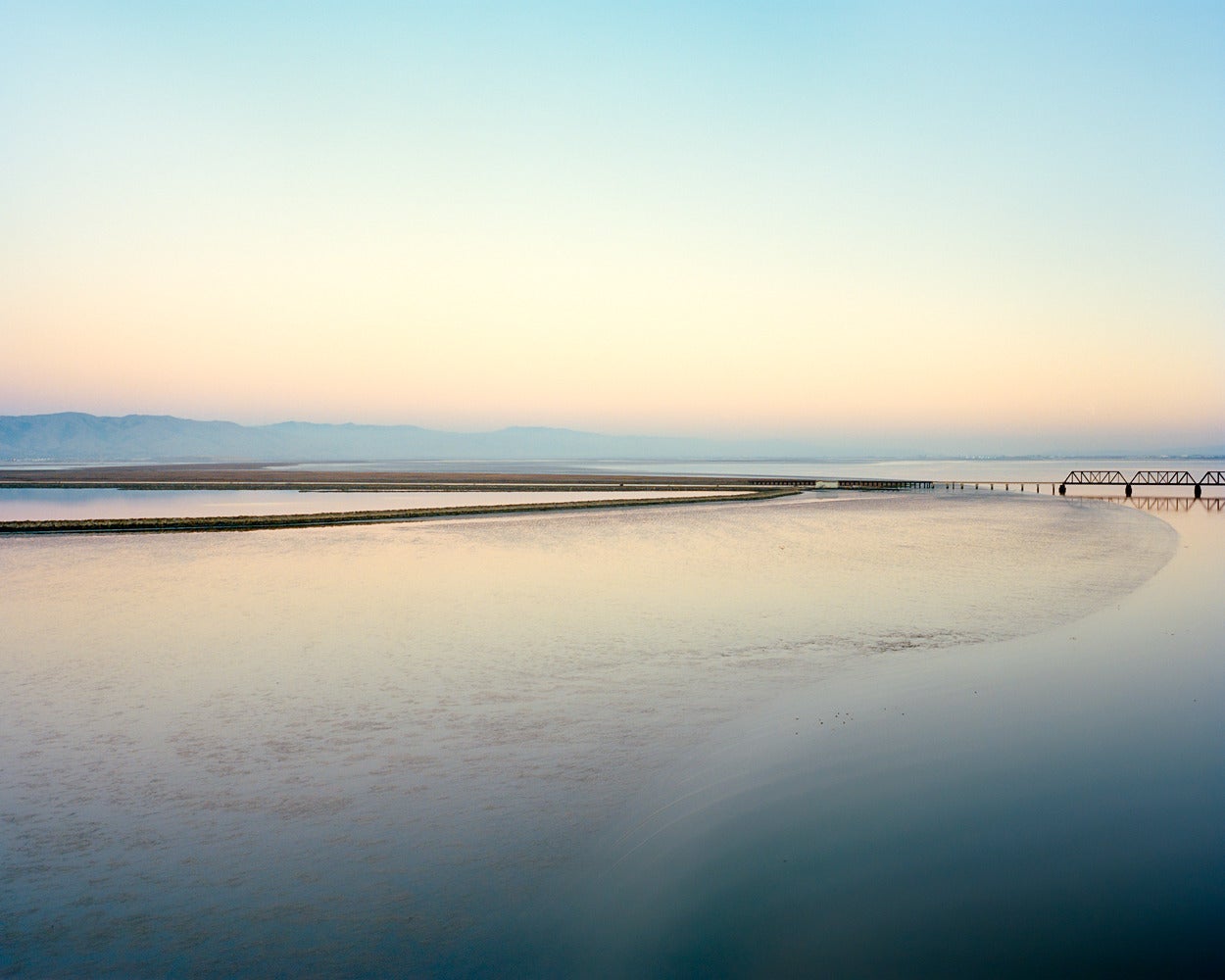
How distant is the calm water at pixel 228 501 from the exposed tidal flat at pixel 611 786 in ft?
91.7

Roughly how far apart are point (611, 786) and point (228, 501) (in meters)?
52.5

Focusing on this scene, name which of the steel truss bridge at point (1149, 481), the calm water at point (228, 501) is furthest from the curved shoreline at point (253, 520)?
the steel truss bridge at point (1149, 481)

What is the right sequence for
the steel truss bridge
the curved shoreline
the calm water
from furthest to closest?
the steel truss bridge
the calm water
the curved shoreline

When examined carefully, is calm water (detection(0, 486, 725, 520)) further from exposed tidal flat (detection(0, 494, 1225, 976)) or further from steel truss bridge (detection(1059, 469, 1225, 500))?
steel truss bridge (detection(1059, 469, 1225, 500))

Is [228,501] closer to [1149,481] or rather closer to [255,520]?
[255,520]

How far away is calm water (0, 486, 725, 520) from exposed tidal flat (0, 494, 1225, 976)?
27.9 meters

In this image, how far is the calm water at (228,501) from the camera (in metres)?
43.9

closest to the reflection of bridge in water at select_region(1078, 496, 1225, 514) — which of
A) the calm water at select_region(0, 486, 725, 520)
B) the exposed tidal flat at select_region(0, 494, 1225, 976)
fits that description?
the calm water at select_region(0, 486, 725, 520)

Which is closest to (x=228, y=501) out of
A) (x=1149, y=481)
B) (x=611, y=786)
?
(x=611, y=786)

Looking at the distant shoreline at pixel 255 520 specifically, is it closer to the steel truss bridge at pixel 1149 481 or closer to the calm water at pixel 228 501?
the calm water at pixel 228 501

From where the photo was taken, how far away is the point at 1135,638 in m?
14.5

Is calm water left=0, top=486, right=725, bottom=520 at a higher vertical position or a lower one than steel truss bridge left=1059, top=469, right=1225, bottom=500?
lower

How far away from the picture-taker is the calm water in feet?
144

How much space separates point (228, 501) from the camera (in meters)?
53.8
